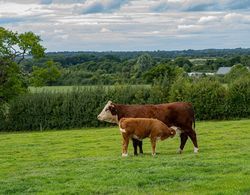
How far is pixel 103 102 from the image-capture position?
167 feet

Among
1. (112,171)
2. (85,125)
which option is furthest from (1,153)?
(85,125)

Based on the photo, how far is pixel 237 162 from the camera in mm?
12430

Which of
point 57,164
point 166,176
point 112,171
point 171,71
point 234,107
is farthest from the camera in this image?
point 171,71

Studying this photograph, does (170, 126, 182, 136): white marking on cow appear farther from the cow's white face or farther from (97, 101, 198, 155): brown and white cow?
the cow's white face

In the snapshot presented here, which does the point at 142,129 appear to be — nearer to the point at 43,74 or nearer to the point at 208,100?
the point at 208,100

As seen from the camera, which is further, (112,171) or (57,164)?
(57,164)

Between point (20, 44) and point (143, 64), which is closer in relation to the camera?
point (20, 44)

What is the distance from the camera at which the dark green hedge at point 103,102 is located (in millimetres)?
49688

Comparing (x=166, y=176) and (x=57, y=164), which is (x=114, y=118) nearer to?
(x=57, y=164)

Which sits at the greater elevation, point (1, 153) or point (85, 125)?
point (1, 153)

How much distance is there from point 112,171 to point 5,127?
41.5 metres

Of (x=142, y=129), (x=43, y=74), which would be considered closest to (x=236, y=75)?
(x=43, y=74)

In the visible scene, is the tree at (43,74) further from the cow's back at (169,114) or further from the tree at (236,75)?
the cow's back at (169,114)

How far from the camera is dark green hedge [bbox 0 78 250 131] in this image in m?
49.7
